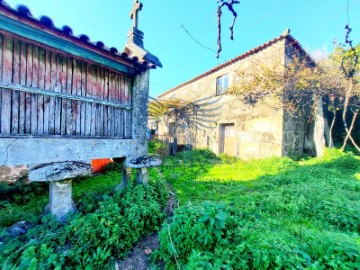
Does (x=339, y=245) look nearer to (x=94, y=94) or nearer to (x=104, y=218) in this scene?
(x=104, y=218)

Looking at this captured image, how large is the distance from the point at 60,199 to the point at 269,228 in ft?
11.5

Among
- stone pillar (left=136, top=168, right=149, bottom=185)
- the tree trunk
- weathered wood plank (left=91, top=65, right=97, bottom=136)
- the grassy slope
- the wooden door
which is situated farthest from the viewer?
the wooden door

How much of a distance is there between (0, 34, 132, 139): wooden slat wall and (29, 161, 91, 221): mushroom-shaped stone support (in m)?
0.58

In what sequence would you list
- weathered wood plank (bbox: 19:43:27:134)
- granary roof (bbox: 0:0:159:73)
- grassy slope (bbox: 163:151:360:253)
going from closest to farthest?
granary roof (bbox: 0:0:159:73) < grassy slope (bbox: 163:151:360:253) < weathered wood plank (bbox: 19:43:27:134)

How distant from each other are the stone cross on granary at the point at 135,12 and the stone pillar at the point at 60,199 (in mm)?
3975

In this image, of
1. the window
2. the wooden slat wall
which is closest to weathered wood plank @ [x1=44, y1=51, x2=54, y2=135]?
the wooden slat wall

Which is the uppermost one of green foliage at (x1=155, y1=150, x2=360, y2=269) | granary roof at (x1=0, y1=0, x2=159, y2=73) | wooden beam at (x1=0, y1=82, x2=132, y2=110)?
granary roof at (x1=0, y1=0, x2=159, y2=73)

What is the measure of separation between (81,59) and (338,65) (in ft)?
31.9

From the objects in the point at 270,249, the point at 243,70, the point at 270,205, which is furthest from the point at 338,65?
the point at 270,249

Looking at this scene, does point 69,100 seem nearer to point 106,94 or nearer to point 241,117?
point 106,94

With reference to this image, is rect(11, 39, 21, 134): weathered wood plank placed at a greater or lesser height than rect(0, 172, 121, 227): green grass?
greater

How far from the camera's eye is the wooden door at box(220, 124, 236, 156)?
9.84m

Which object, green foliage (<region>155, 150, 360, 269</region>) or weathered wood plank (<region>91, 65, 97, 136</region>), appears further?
weathered wood plank (<region>91, 65, 97, 136</region>)

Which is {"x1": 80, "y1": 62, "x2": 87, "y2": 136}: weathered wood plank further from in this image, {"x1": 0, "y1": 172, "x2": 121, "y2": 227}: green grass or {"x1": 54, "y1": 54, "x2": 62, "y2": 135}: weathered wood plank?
{"x1": 0, "y1": 172, "x2": 121, "y2": 227}: green grass
